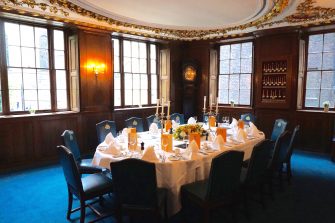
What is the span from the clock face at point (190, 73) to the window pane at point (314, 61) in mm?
2882

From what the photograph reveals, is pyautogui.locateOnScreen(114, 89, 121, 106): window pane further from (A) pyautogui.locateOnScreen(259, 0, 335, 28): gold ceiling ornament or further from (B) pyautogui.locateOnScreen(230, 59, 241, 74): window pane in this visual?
(A) pyautogui.locateOnScreen(259, 0, 335, 28): gold ceiling ornament

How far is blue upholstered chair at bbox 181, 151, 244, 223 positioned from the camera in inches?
93.9

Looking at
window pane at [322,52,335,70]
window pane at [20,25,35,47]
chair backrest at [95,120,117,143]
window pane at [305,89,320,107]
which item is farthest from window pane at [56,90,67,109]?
window pane at [322,52,335,70]

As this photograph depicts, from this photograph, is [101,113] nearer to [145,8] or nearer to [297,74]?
[145,8]

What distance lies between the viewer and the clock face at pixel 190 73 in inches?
281

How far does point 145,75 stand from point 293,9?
395 centimetres

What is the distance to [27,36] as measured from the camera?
16.2 feet

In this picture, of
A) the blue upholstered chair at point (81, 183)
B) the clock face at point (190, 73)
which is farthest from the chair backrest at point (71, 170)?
the clock face at point (190, 73)

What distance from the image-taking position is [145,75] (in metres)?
7.02

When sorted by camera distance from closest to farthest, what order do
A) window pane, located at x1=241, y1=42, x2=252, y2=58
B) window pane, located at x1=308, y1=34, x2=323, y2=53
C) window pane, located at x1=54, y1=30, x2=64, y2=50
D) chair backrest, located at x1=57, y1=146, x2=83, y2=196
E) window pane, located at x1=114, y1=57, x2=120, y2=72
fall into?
chair backrest, located at x1=57, y1=146, x2=83, y2=196 < window pane, located at x1=54, y1=30, x2=64, y2=50 < window pane, located at x1=308, y1=34, x2=323, y2=53 < window pane, located at x1=114, y1=57, x2=120, y2=72 < window pane, located at x1=241, y1=42, x2=252, y2=58

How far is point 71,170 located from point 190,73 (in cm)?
518

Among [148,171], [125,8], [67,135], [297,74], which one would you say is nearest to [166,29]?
[125,8]

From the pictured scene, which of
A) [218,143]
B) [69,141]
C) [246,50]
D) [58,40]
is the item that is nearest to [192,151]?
[218,143]

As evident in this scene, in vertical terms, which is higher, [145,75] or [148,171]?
[145,75]
